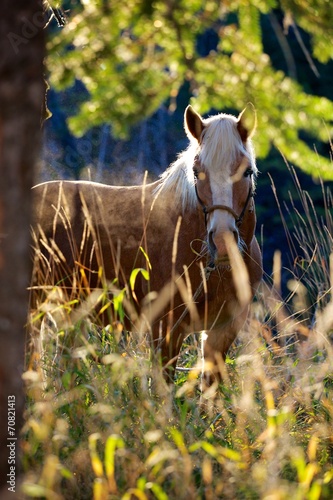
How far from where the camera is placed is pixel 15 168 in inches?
87.4

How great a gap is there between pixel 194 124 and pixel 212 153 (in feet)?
1.32

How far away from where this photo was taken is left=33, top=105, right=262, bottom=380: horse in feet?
12.8

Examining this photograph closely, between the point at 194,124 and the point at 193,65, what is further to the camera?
the point at 194,124

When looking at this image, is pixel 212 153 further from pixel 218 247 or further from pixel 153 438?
pixel 153 438

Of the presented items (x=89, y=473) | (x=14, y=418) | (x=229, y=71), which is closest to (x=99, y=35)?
(x=229, y=71)

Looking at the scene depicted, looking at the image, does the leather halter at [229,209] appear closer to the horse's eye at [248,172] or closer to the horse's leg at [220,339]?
the horse's eye at [248,172]

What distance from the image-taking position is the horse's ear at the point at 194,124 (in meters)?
4.28

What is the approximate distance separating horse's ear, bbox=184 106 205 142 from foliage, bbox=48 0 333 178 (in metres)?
1.35

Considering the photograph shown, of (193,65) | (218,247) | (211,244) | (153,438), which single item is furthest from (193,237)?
(153,438)

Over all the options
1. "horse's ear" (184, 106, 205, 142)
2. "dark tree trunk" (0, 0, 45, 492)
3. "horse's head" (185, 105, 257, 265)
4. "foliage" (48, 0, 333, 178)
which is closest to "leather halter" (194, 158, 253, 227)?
"horse's head" (185, 105, 257, 265)

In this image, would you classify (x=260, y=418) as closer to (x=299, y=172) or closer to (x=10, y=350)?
(x=10, y=350)

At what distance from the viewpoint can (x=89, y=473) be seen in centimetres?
272

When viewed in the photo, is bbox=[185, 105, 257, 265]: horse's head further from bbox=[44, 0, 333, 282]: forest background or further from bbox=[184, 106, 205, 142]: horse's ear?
bbox=[44, 0, 333, 282]: forest background

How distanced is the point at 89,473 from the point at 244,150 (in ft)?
7.19
